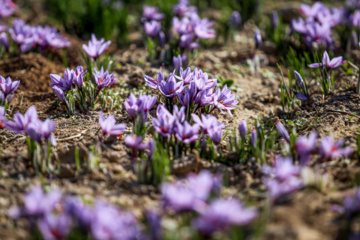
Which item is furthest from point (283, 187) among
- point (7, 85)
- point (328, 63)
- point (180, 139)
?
point (7, 85)

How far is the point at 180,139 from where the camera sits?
222cm

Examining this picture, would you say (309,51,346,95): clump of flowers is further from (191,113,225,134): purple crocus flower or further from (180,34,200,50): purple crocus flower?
(180,34,200,50): purple crocus flower

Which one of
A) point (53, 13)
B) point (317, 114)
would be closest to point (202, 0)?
point (53, 13)


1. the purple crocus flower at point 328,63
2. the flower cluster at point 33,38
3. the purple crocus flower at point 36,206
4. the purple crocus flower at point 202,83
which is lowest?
the purple crocus flower at point 36,206

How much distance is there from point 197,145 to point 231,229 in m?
0.85

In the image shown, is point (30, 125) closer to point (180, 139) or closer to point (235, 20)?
point (180, 139)

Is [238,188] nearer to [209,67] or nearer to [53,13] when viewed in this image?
[209,67]

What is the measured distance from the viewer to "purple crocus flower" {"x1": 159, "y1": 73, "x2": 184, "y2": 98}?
2588 mm

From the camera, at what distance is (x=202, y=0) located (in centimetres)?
581

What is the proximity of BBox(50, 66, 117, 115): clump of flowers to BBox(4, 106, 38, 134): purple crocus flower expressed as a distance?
1.88 ft

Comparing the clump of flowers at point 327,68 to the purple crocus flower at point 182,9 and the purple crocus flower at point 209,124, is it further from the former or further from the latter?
the purple crocus flower at point 182,9

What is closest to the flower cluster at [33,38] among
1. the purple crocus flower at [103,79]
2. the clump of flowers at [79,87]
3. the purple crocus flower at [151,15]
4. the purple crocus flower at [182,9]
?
the clump of flowers at [79,87]

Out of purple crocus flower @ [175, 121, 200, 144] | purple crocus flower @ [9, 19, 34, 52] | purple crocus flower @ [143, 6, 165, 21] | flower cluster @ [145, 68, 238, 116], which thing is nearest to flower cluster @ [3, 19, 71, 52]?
purple crocus flower @ [9, 19, 34, 52]

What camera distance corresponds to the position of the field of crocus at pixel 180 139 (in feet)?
5.59
